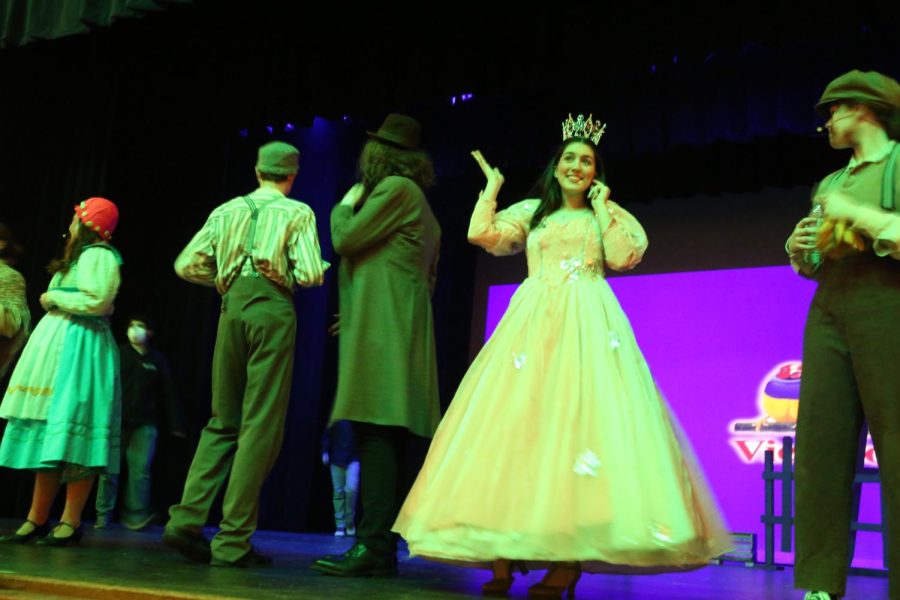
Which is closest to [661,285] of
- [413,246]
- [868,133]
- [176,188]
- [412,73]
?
[412,73]

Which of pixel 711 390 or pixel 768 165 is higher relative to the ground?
pixel 768 165

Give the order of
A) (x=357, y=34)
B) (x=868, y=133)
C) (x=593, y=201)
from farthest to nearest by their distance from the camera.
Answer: (x=357, y=34) → (x=593, y=201) → (x=868, y=133)

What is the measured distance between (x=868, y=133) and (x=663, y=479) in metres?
1.03

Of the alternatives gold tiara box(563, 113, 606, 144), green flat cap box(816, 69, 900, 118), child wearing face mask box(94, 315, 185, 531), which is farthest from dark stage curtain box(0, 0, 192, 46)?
green flat cap box(816, 69, 900, 118)

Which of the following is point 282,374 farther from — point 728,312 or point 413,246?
point 728,312

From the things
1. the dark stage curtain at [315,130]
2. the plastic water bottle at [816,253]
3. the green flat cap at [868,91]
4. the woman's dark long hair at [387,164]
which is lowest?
the plastic water bottle at [816,253]

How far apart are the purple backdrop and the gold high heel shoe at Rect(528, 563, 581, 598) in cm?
415

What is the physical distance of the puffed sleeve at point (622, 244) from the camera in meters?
3.05

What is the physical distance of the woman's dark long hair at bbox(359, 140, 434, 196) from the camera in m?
3.37

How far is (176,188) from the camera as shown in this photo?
770cm

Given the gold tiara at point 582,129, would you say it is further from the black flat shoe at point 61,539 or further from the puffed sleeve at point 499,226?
the black flat shoe at point 61,539

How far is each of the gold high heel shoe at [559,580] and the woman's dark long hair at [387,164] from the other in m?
1.34

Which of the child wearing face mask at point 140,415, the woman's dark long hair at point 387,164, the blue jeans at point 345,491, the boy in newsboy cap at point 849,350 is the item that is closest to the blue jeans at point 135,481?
the child wearing face mask at point 140,415

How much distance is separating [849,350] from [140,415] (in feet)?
17.5
